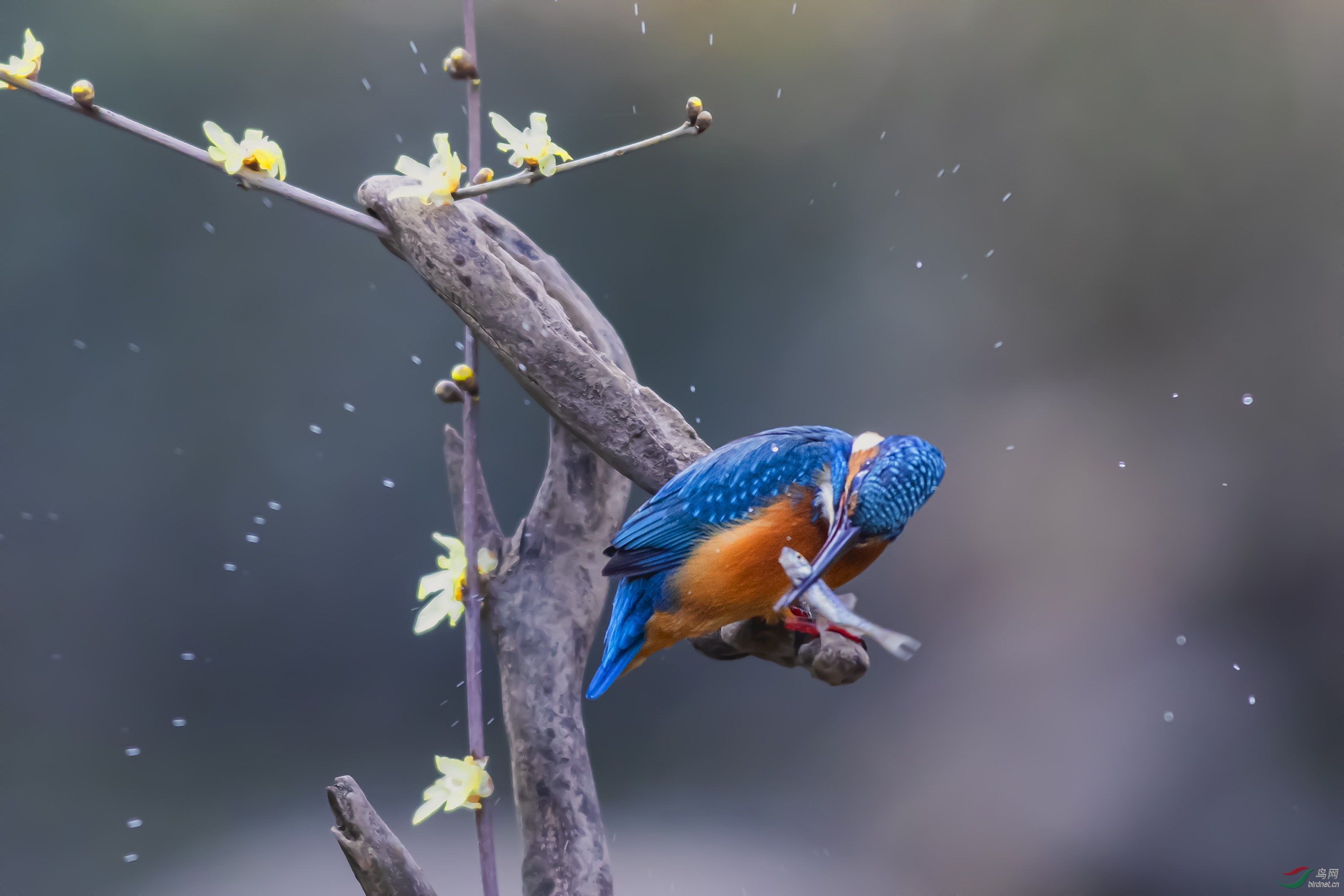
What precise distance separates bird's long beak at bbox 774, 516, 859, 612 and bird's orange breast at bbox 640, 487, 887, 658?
68mm

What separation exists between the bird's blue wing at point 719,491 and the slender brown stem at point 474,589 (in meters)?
0.16

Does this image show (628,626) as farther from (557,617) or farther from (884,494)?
(884,494)

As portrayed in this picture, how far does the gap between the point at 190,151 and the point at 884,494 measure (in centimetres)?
69

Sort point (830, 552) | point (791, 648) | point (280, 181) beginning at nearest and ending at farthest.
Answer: point (830, 552) → point (280, 181) → point (791, 648)

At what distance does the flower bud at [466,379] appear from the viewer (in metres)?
0.88

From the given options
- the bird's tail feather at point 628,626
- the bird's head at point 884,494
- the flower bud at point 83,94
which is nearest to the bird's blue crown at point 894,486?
the bird's head at point 884,494

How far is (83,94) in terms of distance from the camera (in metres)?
0.74

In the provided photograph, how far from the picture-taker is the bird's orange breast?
0.90 m

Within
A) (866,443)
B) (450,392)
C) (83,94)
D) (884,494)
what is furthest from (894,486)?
(83,94)

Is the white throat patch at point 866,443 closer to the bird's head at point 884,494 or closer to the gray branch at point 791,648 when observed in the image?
the bird's head at point 884,494

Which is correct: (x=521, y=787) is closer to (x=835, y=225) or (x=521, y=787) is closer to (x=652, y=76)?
(x=835, y=225)

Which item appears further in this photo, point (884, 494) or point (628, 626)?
point (628, 626)

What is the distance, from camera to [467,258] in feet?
3.20

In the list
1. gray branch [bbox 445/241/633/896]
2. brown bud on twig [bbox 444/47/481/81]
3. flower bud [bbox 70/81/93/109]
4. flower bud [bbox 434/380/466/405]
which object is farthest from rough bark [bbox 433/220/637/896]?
flower bud [bbox 70/81/93/109]
